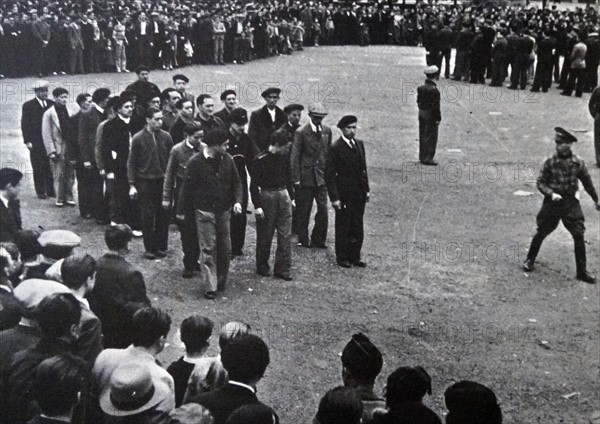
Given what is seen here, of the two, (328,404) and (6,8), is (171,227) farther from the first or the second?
(6,8)

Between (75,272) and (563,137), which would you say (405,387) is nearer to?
(75,272)

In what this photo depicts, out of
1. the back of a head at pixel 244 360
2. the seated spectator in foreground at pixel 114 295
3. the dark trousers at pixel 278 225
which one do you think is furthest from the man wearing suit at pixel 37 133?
the back of a head at pixel 244 360

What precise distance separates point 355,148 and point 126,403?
6.25 m

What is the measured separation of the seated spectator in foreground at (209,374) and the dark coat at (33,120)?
24.8 ft

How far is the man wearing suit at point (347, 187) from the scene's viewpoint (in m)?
9.83

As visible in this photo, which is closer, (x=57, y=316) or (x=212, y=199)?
(x=57, y=316)

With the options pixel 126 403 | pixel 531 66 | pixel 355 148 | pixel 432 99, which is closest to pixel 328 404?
pixel 126 403

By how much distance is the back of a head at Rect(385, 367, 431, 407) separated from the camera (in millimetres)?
4215

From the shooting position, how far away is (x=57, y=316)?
4.61 metres

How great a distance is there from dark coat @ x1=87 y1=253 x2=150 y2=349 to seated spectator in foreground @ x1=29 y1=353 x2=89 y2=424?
1.84 m

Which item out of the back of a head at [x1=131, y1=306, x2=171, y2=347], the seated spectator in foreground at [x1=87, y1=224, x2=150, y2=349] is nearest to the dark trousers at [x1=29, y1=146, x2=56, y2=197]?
the seated spectator in foreground at [x1=87, y1=224, x2=150, y2=349]

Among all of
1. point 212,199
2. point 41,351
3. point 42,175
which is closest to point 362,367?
point 41,351

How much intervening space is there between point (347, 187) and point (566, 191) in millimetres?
2759

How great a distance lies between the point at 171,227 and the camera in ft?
36.9
